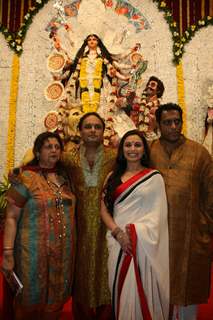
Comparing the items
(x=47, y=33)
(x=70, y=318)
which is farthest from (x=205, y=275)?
(x=47, y=33)

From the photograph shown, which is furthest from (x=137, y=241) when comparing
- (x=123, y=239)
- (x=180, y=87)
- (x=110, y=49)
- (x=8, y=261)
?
(x=110, y=49)

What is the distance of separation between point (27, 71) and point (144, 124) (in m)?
2.17

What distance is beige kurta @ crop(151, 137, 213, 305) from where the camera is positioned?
253 centimetres

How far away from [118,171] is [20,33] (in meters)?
4.21

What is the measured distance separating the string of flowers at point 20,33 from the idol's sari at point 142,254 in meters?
4.27

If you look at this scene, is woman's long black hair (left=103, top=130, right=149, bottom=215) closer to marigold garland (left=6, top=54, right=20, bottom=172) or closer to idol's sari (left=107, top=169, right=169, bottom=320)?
idol's sari (left=107, top=169, right=169, bottom=320)

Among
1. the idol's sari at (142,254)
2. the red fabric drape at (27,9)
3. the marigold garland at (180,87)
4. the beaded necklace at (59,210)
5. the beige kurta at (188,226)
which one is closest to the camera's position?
the idol's sari at (142,254)

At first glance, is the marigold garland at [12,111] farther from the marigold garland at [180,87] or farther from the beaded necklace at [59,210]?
the beaded necklace at [59,210]

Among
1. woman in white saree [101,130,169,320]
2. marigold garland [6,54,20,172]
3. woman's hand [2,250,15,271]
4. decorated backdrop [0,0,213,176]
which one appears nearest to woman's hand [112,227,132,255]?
woman in white saree [101,130,169,320]

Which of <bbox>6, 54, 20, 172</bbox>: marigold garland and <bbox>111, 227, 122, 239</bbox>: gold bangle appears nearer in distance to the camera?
<bbox>111, 227, 122, 239</bbox>: gold bangle

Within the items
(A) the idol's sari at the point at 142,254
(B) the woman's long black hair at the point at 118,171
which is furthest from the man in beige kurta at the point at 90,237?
(A) the idol's sari at the point at 142,254

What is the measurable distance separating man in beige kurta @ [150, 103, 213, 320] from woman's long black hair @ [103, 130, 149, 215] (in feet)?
0.52

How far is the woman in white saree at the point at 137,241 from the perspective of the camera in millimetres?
2197

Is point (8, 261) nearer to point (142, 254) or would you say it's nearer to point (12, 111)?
point (142, 254)
